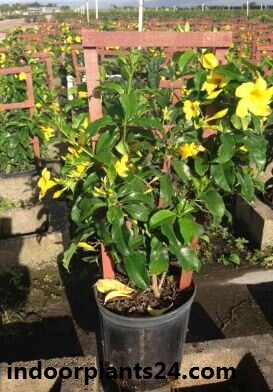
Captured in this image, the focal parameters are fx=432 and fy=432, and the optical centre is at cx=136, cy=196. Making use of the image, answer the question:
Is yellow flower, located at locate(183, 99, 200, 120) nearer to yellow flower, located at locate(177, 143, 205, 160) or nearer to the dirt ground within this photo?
yellow flower, located at locate(177, 143, 205, 160)

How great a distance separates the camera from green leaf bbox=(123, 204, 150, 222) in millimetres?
1679

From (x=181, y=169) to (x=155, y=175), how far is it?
0.12m

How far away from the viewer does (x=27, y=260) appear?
3.49 m

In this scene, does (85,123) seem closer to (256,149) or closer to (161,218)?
(161,218)

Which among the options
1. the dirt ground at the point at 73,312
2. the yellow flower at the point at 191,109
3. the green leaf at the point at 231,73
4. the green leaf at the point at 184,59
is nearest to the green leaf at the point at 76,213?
the yellow flower at the point at 191,109

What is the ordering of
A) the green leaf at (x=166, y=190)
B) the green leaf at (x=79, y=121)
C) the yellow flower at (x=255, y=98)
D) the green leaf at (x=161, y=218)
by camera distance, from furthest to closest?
the green leaf at (x=79, y=121)
the green leaf at (x=166, y=190)
the green leaf at (x=161, y=218)
the yellow flower at (x=255, y=98)

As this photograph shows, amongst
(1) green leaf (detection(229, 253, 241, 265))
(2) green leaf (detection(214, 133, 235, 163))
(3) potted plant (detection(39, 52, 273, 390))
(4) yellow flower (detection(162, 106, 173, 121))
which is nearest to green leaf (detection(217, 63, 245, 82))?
(3) potted plant (detection(39, 52, 273, 390))

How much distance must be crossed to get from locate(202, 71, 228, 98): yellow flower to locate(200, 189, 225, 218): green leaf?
1.30 feet

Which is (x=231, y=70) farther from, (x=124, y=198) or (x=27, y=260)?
(x=27, y=260)

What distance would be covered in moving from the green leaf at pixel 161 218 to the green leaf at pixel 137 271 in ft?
0.62

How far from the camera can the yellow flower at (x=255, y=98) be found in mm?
1538

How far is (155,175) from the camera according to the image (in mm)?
1834

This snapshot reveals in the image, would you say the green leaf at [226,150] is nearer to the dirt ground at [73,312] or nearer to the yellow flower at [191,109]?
the yellow flower at [191,109]

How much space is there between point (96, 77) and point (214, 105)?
1.62 ft
